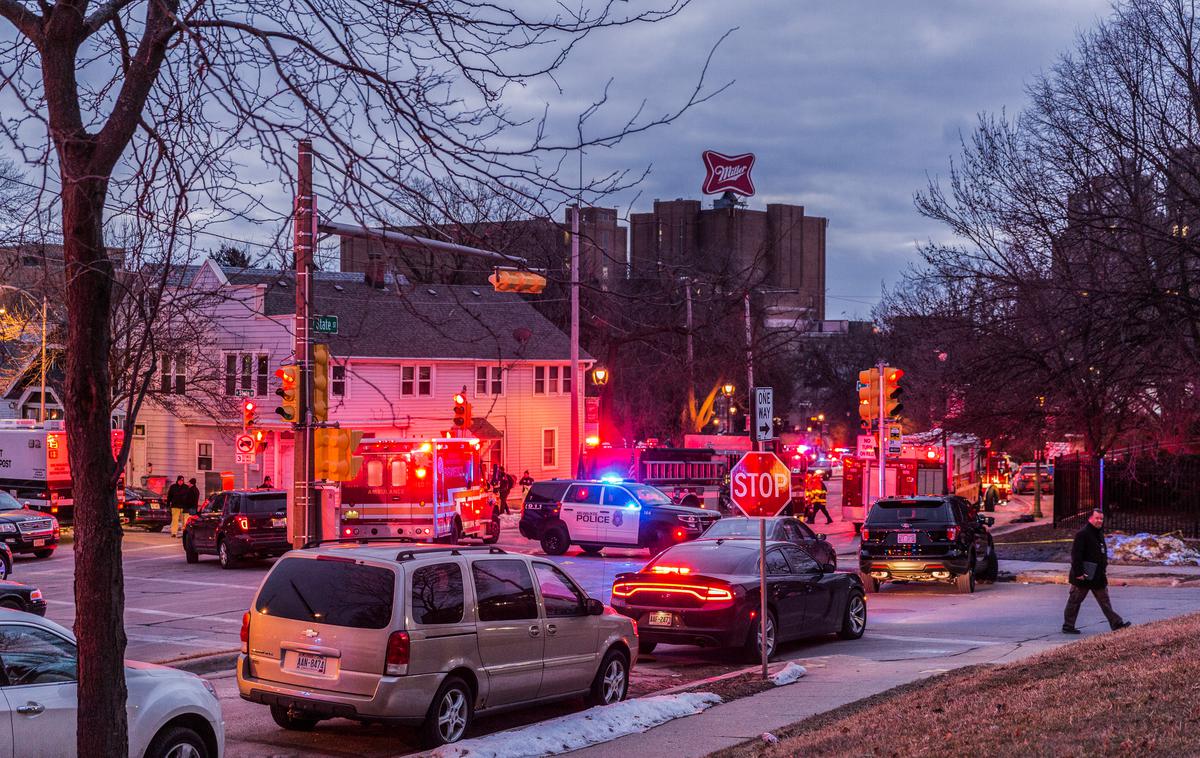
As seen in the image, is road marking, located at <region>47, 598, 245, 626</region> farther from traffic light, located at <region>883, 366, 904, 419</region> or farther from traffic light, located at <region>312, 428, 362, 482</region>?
traffic light, located at <region>883, 366, 904, 419</region>

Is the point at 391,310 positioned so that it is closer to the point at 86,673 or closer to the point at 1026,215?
the point at 1026,215

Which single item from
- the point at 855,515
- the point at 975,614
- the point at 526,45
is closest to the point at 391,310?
the point at 855,515

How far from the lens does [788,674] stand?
13.9m

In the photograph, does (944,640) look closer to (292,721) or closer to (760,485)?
(760,485)

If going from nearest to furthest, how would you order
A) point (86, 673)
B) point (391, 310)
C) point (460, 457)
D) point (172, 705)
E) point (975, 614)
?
point (86, 673) < point (172, 705) < point (975, 614) < point (460, 457) < point (391, 310)

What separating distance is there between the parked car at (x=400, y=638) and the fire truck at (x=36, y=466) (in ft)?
104

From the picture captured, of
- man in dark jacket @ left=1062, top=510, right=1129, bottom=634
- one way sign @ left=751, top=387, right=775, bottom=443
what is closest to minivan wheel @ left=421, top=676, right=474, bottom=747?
man in dark jacket @ left=1062, top=510, right=1129, bottom=634

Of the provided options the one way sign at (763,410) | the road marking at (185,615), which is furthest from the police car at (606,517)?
the road marking at (185,615)

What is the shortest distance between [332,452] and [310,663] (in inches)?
273

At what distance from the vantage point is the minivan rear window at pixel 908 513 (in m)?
23.7

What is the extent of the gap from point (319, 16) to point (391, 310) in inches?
1878

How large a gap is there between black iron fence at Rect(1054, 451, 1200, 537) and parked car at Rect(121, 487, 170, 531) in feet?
92.1

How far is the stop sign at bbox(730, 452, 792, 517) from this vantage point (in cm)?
1558

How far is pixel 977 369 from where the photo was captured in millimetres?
31031
